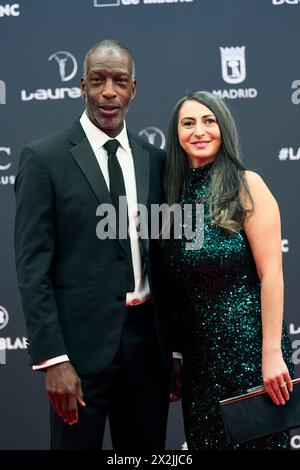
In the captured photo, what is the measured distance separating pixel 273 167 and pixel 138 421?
5.03 ft

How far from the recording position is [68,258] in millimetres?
2248

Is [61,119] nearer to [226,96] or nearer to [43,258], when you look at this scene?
[226,96]

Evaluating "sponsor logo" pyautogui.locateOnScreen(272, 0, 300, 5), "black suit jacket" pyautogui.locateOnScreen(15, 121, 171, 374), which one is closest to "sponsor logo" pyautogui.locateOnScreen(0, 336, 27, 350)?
"black suit jacket" pyautogui.locateOnScreen(15, 121, 171, 374)

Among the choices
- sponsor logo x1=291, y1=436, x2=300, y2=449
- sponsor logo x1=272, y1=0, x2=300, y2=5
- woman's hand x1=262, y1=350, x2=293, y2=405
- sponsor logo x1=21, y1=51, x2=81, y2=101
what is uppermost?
sponsor logo x1=272, y1=0, x2=300, y2=5

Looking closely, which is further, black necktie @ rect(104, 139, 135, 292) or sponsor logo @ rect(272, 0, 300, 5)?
sponsor logo @ rect(272, 0, 300, 5)

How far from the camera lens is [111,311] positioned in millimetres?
2248

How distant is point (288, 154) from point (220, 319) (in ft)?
4.42

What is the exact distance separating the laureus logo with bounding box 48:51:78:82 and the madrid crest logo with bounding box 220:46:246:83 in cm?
71

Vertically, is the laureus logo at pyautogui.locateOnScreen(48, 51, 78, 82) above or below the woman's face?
above

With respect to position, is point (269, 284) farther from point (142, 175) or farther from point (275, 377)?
point (142, 175)

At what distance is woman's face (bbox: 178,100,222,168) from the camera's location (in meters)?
2.36

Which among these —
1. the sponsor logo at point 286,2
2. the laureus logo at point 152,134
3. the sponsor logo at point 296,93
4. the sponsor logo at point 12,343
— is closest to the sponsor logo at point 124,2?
the sponsor logo at point 286,2

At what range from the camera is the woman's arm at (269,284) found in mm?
2260

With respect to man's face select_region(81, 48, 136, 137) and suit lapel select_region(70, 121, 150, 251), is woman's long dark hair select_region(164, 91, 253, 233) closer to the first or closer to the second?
suit lapel select_region(70, 121, 150, 251)
